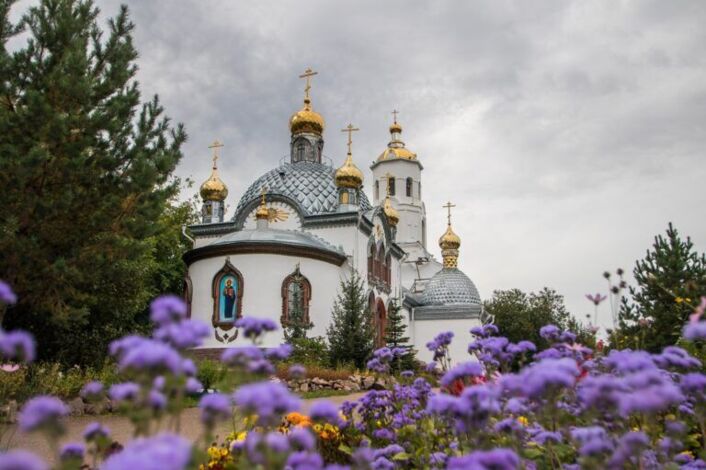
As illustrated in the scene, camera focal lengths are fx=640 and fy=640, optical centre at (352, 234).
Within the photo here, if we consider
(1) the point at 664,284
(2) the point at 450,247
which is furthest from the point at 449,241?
(1) the point at 664,284

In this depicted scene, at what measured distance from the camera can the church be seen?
750 inches

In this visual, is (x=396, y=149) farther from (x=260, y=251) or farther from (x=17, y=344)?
(x=17, y=344)

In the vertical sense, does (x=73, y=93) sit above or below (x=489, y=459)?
above

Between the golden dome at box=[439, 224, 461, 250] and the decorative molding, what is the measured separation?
39.8 feet

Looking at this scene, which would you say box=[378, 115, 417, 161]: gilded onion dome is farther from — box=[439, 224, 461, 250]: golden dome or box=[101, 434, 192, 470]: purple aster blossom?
box=[101, 434, 192, 470]: purple aster blossom

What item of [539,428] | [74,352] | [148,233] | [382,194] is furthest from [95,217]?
[382,194]

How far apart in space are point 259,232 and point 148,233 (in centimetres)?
849

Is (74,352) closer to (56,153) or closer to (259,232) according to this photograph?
(56,153)

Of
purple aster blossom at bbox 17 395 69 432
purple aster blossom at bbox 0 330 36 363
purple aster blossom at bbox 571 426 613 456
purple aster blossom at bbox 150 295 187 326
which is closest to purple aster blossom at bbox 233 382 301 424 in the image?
purple aster blossom at bbox 150 295 187 326

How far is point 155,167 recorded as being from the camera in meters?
10.8

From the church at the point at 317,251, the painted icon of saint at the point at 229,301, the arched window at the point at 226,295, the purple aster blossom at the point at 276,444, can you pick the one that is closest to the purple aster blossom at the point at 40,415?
the purple aster blossom at the point at 276,444

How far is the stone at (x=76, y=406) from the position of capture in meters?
9.83

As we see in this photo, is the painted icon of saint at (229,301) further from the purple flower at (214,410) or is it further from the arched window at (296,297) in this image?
the purple flower at (214,410)

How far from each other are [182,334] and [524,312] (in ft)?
123
